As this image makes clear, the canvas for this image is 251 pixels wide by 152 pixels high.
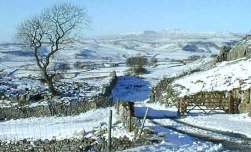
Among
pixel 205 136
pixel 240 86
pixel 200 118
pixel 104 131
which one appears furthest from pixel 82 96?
pixel 205 136

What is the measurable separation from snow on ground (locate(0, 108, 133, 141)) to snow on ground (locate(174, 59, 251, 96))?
12.4 m

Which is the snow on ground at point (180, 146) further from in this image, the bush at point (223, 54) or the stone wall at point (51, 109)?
Answer: the bush at point (223, 54)

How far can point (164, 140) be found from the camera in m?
26.4

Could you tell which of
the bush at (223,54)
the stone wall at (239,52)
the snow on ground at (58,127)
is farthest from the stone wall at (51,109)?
the bush at (223,54)

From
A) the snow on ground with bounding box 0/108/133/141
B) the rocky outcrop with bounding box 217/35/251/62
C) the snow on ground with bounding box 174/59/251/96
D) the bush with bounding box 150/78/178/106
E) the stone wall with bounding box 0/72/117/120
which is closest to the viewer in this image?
the snow on ground with bounding box 0/108/133/141

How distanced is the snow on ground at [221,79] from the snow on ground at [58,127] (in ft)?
40.7

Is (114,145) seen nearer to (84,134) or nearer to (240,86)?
(84,134)

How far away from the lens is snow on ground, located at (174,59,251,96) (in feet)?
166

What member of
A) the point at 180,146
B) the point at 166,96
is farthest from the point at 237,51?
the point at 180,146

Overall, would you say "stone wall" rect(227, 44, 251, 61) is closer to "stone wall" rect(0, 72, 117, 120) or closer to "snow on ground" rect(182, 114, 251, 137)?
"stone wall" rect(0, 72, 117, 120)

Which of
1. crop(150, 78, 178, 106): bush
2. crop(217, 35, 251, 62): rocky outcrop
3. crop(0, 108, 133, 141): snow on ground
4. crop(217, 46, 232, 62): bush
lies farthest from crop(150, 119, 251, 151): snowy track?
crop(217, 46, 232, 62): bush

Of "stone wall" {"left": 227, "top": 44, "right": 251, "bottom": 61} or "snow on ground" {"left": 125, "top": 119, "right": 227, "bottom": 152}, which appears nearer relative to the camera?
"snow on ground" {"left": 125, "top": 119, "right": 227, "bottom": 152}

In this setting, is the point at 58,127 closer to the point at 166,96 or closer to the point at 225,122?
the point at 225,122

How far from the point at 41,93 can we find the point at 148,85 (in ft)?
90.6
